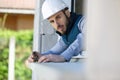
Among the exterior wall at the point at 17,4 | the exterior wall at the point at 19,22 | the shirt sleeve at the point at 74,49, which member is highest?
the exterior wall at the point at 17,4

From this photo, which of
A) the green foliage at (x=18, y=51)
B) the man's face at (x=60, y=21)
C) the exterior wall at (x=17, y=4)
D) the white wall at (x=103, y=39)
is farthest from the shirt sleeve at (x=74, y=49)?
the green foliage at (x=18, y=51)

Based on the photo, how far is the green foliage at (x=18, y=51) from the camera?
4.64 m

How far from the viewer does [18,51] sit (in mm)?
4766

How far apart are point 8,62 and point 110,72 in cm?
436

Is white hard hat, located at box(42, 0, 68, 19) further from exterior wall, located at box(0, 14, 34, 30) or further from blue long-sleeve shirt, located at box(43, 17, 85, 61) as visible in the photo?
exterior wall, located at box(0, 14, 34, 30)

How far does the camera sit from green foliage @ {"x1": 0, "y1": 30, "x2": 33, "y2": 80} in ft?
15.2

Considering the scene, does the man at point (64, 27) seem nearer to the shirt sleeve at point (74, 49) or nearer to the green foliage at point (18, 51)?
the shirt sleeve at point (74, 49)

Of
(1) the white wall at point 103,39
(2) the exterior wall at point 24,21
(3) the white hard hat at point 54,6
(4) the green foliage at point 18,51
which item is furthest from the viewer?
(2) the exterior wall at point 24,21

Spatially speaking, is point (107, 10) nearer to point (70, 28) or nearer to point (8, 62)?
point (70, 28)

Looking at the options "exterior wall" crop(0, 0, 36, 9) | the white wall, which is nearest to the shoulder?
the white wall

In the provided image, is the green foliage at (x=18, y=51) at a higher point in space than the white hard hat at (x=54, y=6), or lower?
lower

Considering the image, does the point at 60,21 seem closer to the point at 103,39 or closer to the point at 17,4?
the point at 103,39

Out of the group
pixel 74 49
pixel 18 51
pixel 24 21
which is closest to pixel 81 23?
pixel 74 49

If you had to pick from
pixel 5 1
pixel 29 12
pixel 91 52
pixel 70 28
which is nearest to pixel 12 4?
pixel 5 1
